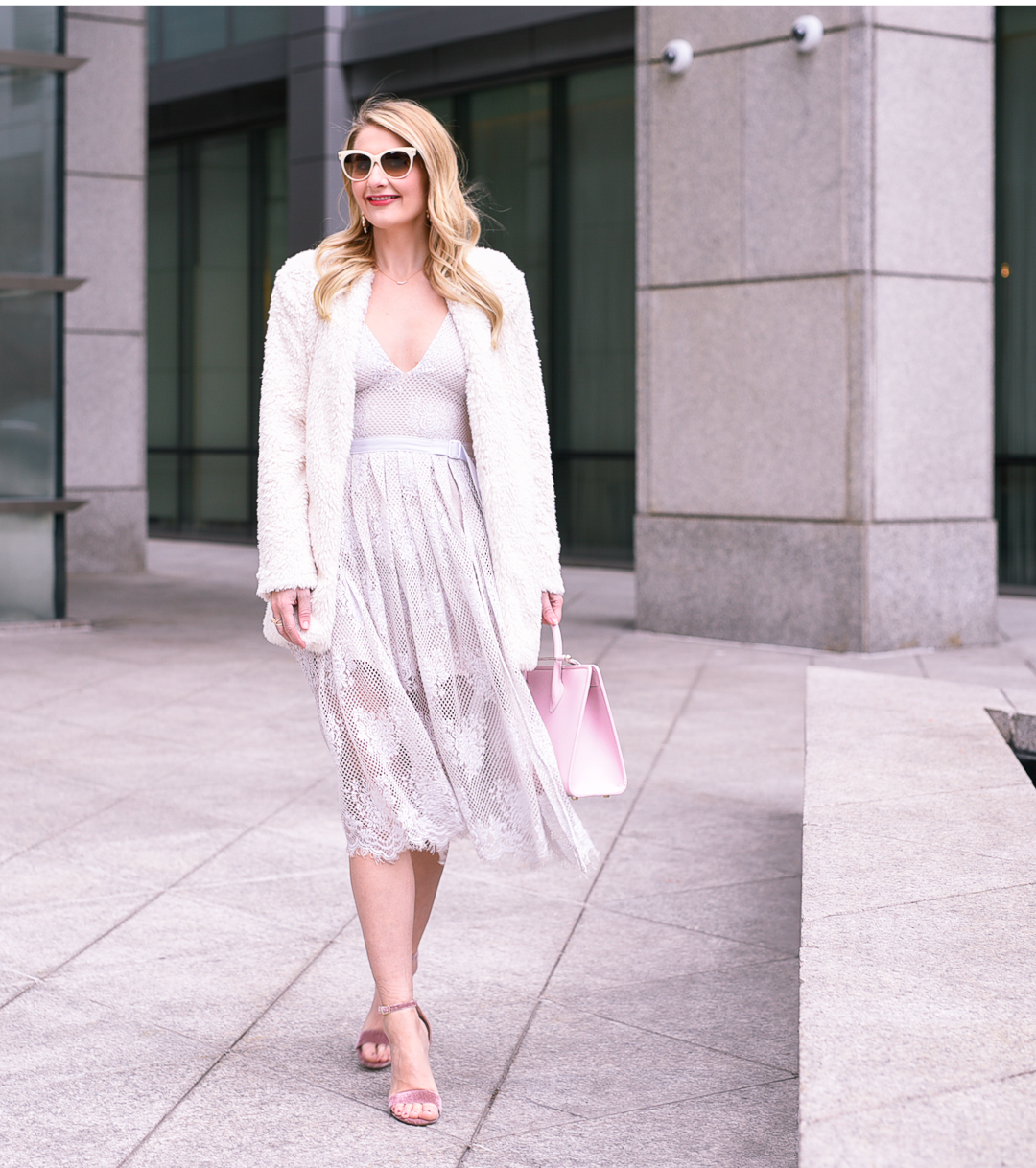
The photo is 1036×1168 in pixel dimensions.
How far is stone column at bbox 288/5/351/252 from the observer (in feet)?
60.3

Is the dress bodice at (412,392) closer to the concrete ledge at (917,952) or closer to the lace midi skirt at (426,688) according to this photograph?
the lace midi skirt at (426,688)

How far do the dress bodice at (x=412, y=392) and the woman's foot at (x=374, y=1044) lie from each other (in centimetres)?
110

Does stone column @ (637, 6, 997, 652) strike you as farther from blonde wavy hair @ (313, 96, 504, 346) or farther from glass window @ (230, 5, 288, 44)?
glass window @ (230, 5, 288, 44)

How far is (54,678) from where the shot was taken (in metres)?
9.04

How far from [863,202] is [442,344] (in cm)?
683

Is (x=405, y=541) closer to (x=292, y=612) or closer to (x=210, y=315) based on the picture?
(x=292, y=612)

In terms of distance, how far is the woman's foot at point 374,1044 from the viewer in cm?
353

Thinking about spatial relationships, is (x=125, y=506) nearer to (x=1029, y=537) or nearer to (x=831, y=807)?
(x=1029, y=537)

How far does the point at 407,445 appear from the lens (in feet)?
11.4


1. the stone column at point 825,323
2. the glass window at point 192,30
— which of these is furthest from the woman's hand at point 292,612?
the glass window at point 192,30

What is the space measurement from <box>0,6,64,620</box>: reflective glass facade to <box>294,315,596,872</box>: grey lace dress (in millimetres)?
7776

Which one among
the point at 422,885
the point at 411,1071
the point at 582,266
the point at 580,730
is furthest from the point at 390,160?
the point at 582,266

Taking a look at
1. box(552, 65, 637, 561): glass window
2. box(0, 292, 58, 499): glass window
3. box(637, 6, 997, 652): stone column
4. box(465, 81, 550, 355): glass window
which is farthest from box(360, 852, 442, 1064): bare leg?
box(465, 81, 550, 355): glass window

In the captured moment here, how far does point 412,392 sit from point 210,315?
18245 mm
